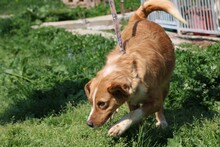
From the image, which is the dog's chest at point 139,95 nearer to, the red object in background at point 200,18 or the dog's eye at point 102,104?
the dog's eye at point 102,104

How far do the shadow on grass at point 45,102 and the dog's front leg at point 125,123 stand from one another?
6.28 feet

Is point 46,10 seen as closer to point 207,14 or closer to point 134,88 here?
point 207,14

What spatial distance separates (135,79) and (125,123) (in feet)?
1.45

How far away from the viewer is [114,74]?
4840 mm

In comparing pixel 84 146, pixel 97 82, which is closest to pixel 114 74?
pixel 97 82

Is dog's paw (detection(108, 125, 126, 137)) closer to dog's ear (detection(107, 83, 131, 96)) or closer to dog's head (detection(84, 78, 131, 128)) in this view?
dog's head (detection(84, 78, 131, 128))

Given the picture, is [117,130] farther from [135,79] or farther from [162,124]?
[162,124]

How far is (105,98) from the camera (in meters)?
4.72

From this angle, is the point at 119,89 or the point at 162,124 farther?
the point at 162,124

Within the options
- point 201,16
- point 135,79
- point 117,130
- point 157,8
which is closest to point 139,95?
point 135,79

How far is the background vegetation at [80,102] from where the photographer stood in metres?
5.29

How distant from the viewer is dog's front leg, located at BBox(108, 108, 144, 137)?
4.95m

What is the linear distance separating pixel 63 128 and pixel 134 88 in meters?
1.42

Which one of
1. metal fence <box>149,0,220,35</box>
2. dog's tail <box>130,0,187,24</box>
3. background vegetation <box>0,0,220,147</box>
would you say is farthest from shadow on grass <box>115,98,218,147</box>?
metal fence <box>149,0,220,35</box>
